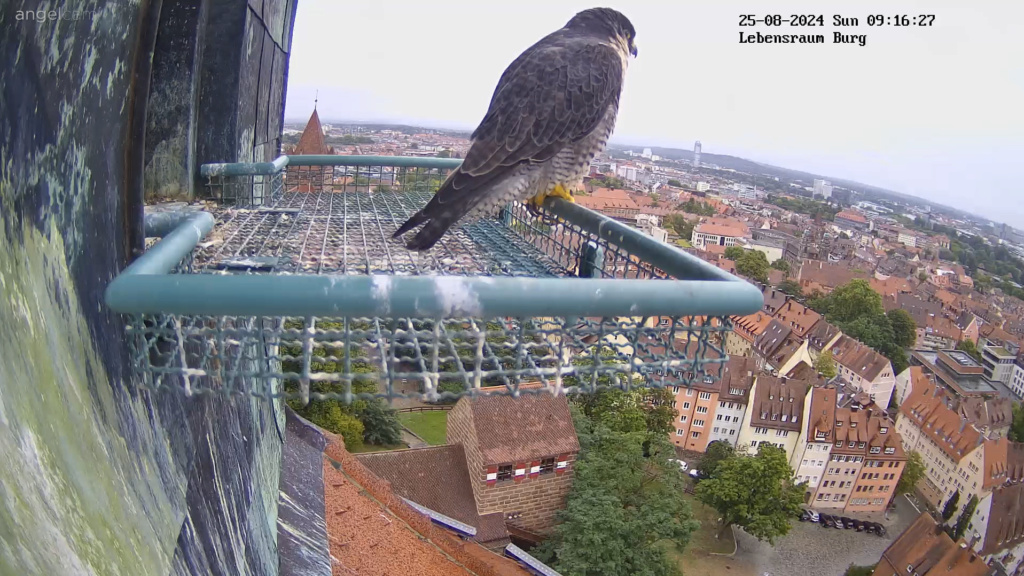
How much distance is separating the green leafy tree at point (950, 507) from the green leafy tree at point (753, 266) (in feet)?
A: 64.9

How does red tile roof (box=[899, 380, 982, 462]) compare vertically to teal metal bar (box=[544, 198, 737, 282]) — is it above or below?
below

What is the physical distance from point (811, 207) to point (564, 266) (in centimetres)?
8563

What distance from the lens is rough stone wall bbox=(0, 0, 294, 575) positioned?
817mm

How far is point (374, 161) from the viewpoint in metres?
3.00

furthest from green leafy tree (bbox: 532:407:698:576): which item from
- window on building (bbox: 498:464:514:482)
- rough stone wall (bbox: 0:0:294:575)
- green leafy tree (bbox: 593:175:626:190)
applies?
green leafy tree (bbox: 593:175:626:190)

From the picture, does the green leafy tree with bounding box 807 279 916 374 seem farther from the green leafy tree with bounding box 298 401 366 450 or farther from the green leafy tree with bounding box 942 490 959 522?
the green leafy tree with bounding box 298 401 366 450

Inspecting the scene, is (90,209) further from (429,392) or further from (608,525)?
(608,525)

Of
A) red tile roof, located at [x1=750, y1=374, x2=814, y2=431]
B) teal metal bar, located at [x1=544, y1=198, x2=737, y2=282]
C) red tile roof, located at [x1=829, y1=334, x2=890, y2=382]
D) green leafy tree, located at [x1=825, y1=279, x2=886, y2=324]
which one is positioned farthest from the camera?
green leafy tree, located at [x1=825, y1=279, x2=886, y2=324]

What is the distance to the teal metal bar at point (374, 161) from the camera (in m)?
2.95

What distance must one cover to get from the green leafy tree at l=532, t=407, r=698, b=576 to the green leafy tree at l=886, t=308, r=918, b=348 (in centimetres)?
2656

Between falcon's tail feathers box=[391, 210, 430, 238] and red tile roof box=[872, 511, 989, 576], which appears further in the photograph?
red tile roof box=[872, 511, 989, 576]

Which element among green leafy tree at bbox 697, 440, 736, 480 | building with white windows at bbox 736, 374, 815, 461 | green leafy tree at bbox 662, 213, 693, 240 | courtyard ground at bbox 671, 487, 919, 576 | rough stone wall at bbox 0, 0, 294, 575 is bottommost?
courtyard ground at bbox 671, 487, 919, 576

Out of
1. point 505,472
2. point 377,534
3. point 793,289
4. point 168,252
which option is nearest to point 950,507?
point 505,472

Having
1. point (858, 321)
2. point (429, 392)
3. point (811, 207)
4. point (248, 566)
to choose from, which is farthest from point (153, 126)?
point (811, 207)
